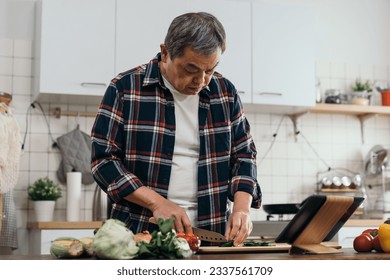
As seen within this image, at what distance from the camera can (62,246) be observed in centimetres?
145

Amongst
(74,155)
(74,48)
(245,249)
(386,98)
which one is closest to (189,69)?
(245,249)

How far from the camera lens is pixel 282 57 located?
4.12 metres

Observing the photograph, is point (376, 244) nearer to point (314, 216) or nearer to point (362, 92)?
point (314, 216)

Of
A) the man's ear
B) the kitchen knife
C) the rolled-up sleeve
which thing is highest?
the man's ear

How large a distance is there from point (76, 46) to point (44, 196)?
85cm

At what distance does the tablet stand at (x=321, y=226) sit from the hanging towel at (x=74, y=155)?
231cm

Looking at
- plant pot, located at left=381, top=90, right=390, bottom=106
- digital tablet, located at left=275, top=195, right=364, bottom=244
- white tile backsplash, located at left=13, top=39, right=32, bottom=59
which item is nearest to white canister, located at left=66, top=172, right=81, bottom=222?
white tile backsplash, located at left=13, top=39, right=32, bottom=59

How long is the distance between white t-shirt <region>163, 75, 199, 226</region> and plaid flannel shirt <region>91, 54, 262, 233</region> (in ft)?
0.07

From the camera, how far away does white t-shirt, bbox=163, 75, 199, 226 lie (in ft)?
6.82

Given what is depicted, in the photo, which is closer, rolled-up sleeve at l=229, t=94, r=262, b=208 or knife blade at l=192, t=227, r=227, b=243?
knife blade at l=192, t=227, r=227, b=243

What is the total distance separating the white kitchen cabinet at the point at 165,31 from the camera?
150 inches

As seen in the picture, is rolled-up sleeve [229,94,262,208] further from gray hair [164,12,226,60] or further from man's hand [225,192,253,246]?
gray hair [164,12,226,60]

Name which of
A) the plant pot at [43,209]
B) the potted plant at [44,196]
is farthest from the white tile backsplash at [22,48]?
the plant pot at [43,209]

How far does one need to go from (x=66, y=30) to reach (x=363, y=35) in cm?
209
